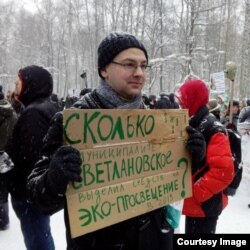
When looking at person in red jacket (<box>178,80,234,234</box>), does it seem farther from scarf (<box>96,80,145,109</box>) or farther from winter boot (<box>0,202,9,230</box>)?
winter boot (<box>0,202,9,230</box>)

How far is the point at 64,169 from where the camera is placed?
59.3 inches

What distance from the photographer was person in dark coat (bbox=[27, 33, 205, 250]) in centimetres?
174

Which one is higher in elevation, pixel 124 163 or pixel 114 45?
pixel 114 45

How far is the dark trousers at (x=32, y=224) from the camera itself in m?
3.03

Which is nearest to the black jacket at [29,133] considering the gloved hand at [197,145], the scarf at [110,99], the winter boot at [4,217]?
the scarf at [110,99]

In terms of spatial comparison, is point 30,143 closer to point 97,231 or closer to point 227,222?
point 97,231

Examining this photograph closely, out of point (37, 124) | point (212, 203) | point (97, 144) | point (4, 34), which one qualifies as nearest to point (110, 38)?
point (97, 144)

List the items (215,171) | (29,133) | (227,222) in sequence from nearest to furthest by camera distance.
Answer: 1. (215,171)
2. (29,133)
3. (227,222)

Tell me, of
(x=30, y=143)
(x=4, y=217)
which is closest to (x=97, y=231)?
(x=30, y=143)

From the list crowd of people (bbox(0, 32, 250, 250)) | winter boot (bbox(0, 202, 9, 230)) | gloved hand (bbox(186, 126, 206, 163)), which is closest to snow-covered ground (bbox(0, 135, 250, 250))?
winter boot (bbox(0, 202, 9, 230))

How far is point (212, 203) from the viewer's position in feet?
9.30

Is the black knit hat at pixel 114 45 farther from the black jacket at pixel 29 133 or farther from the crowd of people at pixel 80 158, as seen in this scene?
the black jacket at pixel 29 133

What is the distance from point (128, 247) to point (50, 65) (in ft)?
119

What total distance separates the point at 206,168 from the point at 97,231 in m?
1.21
